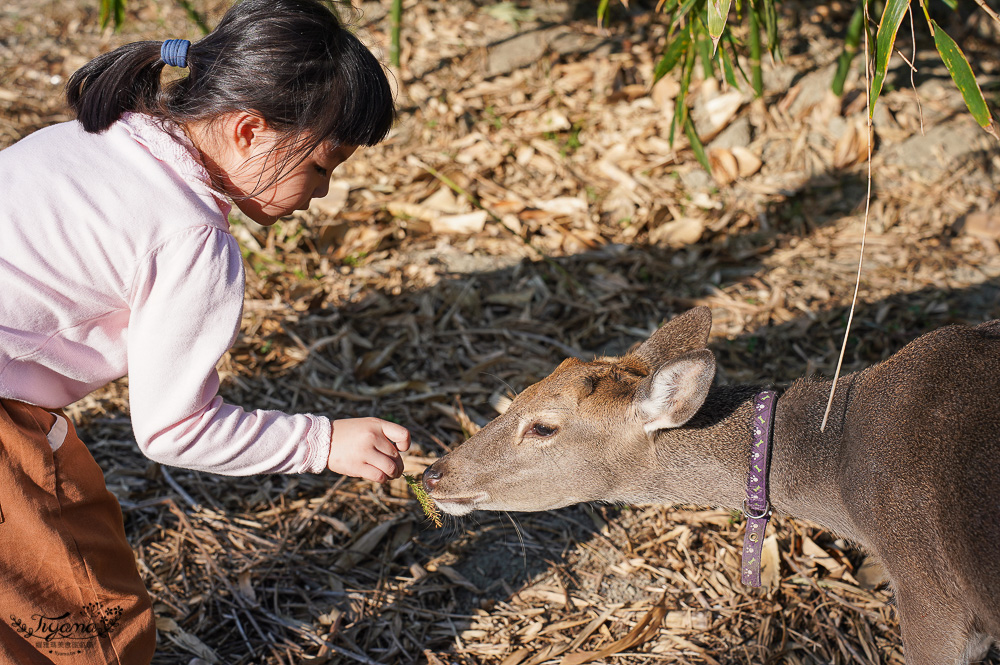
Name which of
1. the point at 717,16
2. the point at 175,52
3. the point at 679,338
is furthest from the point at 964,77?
the point at 175,52

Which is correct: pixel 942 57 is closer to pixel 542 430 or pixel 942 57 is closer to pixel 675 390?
pixel 675 390

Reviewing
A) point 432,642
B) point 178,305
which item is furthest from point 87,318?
point 432,642

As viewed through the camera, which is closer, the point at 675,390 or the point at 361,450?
the point at 361,450

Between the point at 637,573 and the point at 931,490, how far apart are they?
1.40m

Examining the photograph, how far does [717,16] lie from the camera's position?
2857 mm

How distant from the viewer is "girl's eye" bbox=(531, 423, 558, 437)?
10.2ft

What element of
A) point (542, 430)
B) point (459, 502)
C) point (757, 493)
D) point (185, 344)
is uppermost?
point (185, 344)

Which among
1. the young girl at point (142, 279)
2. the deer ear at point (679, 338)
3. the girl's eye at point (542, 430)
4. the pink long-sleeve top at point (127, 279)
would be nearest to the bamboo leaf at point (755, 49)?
the deer ear at point (679, 338)

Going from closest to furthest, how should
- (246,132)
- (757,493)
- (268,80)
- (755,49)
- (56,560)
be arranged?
(56,560) < (268,80) < (246,132) < (757,493) < (755,49)

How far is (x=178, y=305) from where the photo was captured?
2.24 meters

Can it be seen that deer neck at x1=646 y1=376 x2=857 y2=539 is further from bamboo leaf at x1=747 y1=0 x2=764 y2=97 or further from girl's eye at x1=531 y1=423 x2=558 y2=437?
bamboo leaf at x1=747 y1=0 x2=764 y2=97

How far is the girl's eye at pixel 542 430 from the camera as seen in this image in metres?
3.12

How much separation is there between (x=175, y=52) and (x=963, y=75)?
2.67 metres

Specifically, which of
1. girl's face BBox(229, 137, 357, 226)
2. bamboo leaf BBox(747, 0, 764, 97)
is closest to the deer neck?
girl's face BBox(229, 137, 357, 226)
